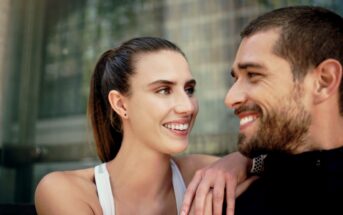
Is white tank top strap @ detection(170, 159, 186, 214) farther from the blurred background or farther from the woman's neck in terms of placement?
the blurred background

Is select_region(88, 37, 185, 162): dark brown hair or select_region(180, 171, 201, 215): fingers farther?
select_region(88, 37, 185, 162): dark brown hair

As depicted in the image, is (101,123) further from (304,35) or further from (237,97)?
(304,35)

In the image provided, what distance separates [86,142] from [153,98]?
209 cm

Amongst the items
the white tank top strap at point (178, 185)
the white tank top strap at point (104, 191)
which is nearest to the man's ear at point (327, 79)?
the white tank top strap at point (178, 185)

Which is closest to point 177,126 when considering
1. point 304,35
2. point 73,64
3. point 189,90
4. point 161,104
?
point 161,104

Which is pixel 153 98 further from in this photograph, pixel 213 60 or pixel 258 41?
pixel 213 60

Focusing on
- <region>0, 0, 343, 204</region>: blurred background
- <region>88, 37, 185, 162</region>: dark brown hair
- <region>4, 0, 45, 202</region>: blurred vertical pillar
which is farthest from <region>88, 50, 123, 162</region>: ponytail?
<region>4, 0, 45, 202</region>: blurred vertical pillar

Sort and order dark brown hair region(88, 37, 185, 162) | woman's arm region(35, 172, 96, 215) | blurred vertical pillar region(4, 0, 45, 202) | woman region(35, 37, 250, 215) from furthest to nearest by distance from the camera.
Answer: blurred vertical pillar region(4, 0, 45, 202), dark brown hair region(88, 37, 185, 162), woman region(35, 37, 250, 215), woman's arm region(35, 172, 96, 215)

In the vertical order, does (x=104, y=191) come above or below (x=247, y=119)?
below

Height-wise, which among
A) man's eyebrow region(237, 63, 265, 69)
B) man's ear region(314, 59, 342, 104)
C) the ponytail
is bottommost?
the ponytail

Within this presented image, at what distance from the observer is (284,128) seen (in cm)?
161

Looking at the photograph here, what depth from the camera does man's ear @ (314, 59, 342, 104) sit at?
1612mm

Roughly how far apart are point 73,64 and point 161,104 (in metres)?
2.36

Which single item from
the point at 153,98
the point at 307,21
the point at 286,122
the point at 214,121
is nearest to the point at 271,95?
the point at 286,122
